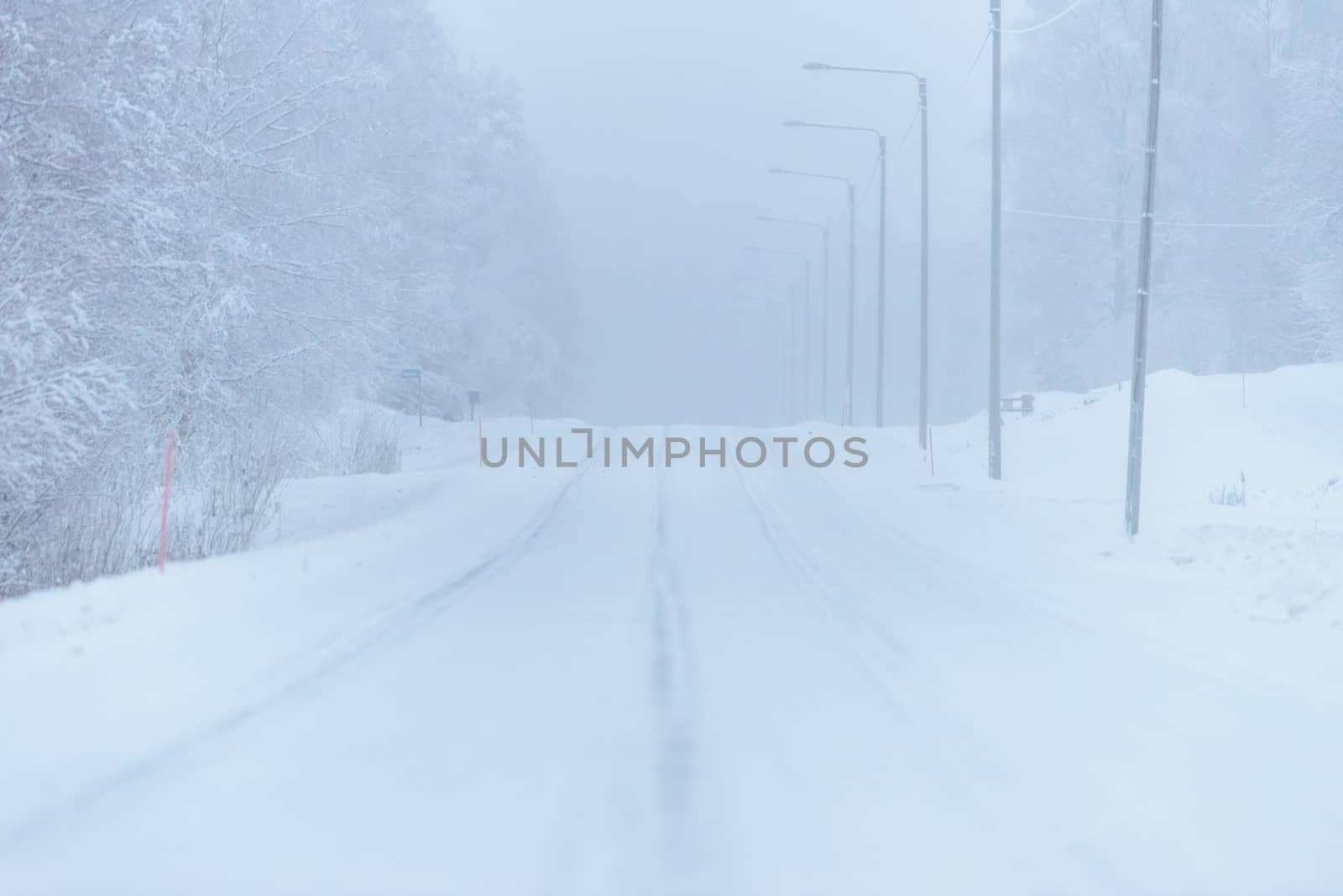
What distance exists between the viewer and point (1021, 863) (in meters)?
5.38

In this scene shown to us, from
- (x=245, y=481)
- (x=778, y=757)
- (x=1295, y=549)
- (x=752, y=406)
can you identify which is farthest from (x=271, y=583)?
(x=752, y=406)

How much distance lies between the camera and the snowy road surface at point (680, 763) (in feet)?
17.4

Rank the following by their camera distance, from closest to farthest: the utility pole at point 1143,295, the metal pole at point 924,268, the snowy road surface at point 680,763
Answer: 1. the snowy road surface at point 680,763
2. the utility pole at point 1143,295
3. the metal pole at point 924,268

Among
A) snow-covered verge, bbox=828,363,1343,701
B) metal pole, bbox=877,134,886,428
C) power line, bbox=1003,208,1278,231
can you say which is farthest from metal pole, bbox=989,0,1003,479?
power line, bbox=1003,208,1278,231

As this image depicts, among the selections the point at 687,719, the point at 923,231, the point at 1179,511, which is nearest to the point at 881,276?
the point at 923,231

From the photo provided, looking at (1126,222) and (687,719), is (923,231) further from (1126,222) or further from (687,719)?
(687,719)

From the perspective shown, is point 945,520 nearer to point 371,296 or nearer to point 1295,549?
point 1295,549

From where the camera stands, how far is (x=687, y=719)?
7.71 m

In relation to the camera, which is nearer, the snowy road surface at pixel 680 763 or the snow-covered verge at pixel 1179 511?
the snowy road surface at pixel 680 763

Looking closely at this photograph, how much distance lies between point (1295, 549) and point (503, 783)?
10625mm

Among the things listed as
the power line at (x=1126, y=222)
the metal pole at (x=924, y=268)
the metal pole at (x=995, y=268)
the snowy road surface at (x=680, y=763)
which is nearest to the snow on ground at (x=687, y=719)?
the snowy road surface at (x=680, y=763)

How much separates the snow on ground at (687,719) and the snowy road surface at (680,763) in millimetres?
25

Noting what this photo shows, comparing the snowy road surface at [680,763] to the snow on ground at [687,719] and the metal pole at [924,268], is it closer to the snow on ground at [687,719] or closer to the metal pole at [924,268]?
the snow on ground at [687,719]

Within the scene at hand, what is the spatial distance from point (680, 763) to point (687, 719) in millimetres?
939
